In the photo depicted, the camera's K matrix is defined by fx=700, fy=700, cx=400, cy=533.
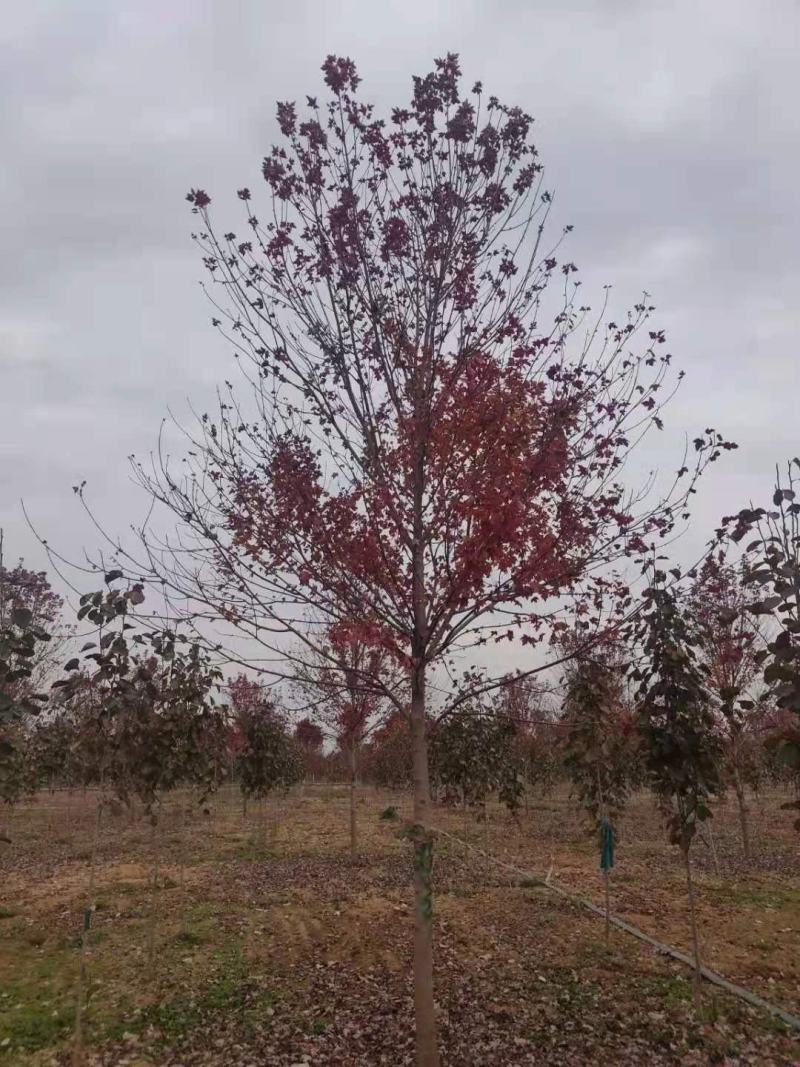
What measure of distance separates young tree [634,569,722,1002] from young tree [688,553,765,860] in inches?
9.3

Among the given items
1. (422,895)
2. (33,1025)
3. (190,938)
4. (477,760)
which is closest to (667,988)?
(422,895)

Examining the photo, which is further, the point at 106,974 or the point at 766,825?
the point at 766,825

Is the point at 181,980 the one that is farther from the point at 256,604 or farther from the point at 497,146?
the point at 497,146

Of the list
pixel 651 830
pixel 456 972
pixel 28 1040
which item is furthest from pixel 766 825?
pixel 28 1040

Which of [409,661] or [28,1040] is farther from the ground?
[409,661]

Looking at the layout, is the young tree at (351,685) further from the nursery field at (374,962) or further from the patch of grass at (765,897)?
the patch of grass at (765,897)

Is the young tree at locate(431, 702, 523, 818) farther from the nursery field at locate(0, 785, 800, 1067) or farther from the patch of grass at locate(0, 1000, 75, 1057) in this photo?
the patch of grass at locate(0, 1000, 75, 1057)

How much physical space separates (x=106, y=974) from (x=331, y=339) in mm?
6885

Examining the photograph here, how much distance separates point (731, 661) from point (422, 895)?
6.80m

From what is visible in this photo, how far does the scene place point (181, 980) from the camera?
6996 mm

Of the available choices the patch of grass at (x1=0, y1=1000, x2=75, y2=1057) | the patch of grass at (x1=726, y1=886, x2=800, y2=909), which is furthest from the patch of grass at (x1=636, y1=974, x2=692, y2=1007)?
the patch of grass at (x1=0, y1=1000, x2=75, y2=1057)

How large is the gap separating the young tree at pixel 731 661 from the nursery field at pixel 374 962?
197 cm

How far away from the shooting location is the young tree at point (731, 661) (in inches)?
205

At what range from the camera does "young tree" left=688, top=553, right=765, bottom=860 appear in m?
5.22
